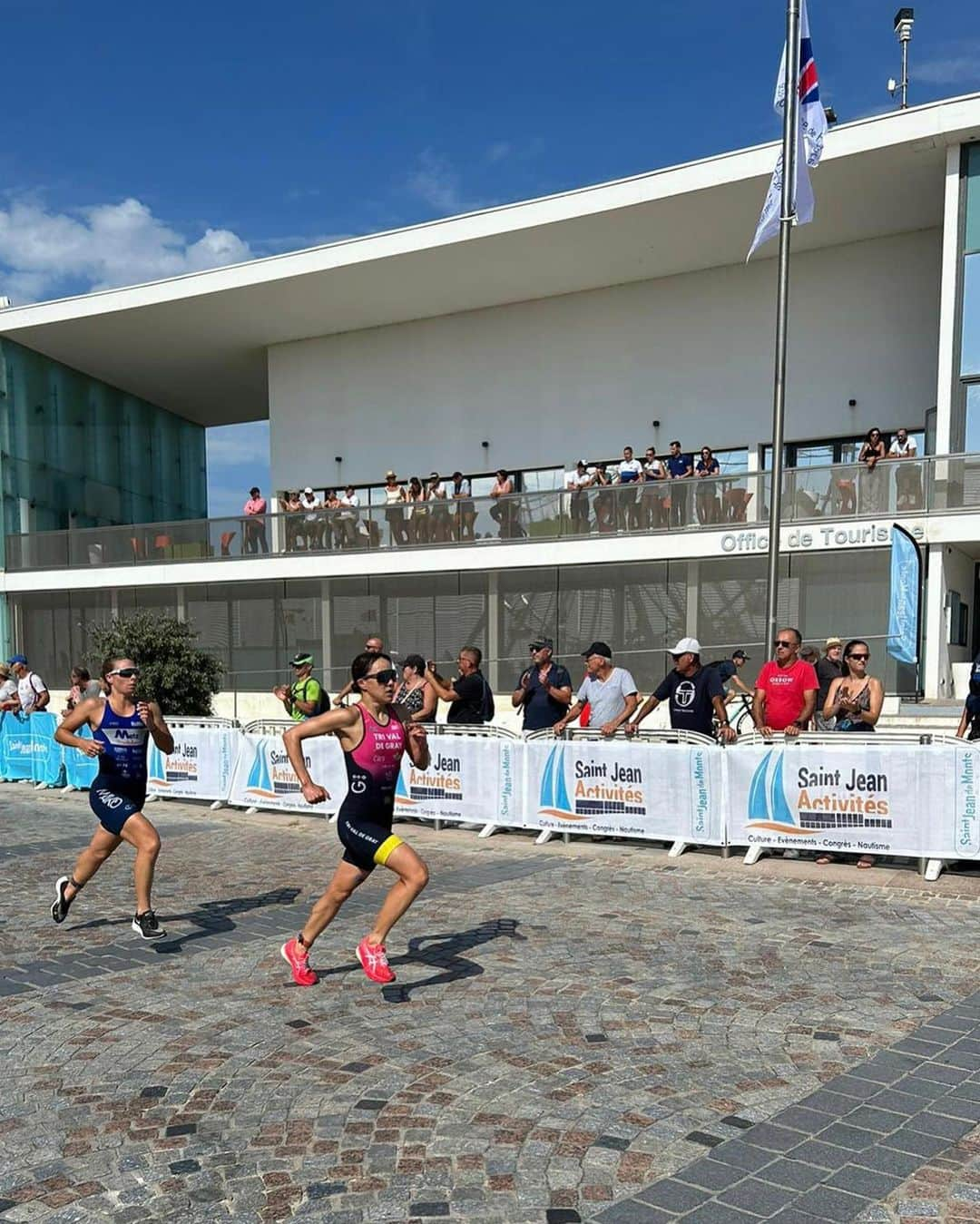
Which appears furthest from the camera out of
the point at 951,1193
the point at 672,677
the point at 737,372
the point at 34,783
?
the point at 737,372

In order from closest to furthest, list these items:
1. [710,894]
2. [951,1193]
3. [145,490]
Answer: [951,1193]
[710,894]
[145,490]

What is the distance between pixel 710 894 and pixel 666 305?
2056 centimetres

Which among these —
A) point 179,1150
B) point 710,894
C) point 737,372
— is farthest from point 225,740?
point 737,372

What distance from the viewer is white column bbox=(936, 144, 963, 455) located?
66.0 ft

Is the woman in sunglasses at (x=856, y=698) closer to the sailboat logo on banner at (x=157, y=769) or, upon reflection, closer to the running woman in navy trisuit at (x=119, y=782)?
Result: the running woman in navy trisuit at (x=119, y=782)

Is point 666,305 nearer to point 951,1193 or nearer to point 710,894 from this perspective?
point 710,894

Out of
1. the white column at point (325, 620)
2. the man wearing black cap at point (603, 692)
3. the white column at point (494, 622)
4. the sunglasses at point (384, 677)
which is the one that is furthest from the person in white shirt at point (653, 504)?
the sunglasses at point (384, 677)

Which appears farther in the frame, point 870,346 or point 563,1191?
point 870,346

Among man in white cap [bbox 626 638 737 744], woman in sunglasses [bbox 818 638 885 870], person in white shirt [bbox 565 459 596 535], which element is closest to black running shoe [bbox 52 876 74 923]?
man in white cap [bbox 626 638 737 744]

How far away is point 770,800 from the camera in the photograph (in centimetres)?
917

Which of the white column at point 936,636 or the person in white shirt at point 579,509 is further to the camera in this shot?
the person in white shirt at point 579,509

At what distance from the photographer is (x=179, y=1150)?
150 inches

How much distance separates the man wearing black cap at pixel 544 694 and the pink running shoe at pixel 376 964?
550cm

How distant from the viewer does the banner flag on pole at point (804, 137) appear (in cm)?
1396
